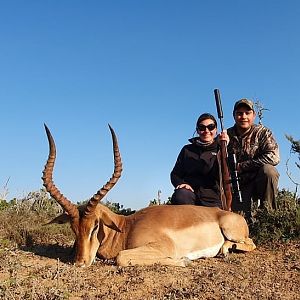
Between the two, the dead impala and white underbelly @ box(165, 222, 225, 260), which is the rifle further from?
white underbelly @ box(165, 222, 225, 260)

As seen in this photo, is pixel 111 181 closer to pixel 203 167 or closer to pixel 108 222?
pixel 108 222

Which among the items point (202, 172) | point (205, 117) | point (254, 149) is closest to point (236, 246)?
point (202, 172)

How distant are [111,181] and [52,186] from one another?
0.76 m

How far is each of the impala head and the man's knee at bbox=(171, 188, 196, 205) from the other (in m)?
1.69

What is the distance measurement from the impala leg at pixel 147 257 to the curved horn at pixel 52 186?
852 millimetres

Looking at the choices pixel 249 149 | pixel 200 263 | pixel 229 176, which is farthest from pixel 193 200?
pixel 200 263

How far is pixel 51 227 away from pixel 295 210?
392 cm

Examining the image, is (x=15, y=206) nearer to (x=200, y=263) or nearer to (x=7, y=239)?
(x=7, y=239)

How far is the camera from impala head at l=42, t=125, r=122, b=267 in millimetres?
5961

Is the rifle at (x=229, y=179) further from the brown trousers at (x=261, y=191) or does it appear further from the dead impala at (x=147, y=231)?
the dead impala at (x=147, y=231)

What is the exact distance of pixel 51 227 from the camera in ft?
25.8

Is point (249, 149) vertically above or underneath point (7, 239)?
above

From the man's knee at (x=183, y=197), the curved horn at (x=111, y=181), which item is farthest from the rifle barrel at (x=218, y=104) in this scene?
the curved horn at (x=111, y=181)

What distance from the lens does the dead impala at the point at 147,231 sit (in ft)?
19.6
